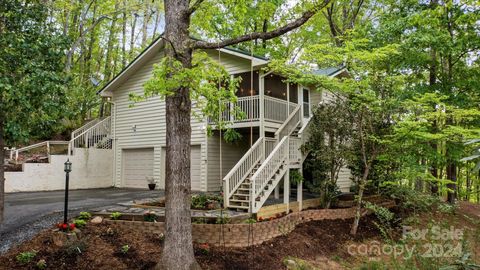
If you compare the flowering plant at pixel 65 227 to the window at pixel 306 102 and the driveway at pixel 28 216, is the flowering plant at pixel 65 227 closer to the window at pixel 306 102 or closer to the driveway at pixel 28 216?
the driveway at pixel 28 216

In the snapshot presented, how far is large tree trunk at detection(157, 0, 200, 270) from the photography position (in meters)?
5.34

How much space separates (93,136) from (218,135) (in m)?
6.19

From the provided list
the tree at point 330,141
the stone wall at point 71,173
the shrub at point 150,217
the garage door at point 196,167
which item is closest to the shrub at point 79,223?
the shrub at point 150,217

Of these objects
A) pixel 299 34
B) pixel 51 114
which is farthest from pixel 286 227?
pixel 299 34

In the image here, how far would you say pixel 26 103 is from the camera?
597cm

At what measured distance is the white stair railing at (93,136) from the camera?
15.0m

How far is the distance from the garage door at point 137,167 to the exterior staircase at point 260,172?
6521 millimetres

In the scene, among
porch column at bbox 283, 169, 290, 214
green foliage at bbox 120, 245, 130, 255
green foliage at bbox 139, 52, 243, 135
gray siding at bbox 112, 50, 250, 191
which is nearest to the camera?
green foliage at bbox 139, 52, 243, 135

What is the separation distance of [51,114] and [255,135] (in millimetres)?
8330

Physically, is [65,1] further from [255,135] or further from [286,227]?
[286,227]

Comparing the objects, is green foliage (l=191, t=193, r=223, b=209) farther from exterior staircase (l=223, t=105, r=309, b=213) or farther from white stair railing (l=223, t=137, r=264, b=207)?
exterior staircase (l=223, t=105, r=309, b=213)

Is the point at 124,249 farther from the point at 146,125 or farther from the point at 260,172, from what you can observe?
the point at 146,125

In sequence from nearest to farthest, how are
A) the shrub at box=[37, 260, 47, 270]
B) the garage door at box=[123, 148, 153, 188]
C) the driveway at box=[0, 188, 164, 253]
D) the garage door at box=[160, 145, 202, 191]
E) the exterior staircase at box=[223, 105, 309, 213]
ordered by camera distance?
the shrub at box=[37, 260, 47, 270]
the driveway at box=[0, 188, 164, 253]
the exterior staircase at box=[223, 105, 309, 213]
the garage door at box=[160, 145, 202, 191]
the garage door at box=[123, 148, 153, 188]

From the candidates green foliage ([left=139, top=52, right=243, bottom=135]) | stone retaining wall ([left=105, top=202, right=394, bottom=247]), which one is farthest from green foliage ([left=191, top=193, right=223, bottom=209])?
green foliage ([left=139, top=52, right=243, bottom=135])
